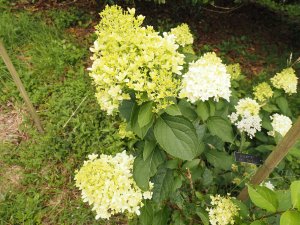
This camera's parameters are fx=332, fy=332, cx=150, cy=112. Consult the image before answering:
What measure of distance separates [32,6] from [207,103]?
381 centimetres

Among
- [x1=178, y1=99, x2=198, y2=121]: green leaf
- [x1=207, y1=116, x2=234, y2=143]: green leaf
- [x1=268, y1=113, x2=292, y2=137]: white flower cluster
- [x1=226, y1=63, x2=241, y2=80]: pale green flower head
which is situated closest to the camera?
[x1=178, y1=99, x2=198, y2=121]: green leaf

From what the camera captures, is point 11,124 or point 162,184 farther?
point 11,124

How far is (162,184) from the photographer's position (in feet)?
6.50

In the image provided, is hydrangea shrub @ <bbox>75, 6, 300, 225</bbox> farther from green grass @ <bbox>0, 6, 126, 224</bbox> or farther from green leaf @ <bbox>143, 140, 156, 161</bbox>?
green grass @ <bbox>0, 6, 126, 224</bbox>

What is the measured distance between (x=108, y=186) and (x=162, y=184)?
430 millimetres

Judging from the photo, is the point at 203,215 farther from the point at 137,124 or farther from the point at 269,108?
the point at 269,108

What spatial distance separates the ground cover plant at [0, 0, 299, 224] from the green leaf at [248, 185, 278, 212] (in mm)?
544

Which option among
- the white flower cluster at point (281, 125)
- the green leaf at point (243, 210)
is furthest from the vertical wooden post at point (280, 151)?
the white flower cluster at point (281, 125)

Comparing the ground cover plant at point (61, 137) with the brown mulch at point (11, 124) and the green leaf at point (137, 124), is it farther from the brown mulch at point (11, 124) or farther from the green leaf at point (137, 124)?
the green leaf at point (137, 124)

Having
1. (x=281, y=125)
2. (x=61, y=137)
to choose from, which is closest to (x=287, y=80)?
(x=281, y=125)

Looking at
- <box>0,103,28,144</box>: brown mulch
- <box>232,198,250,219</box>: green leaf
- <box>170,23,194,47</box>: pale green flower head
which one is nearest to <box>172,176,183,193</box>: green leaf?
<box>232,198,250,219</box>: green leaf

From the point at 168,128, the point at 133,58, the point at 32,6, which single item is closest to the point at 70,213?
the point at 168,128

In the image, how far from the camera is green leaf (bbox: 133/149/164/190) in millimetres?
1702

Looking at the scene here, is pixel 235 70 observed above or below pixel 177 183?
below
